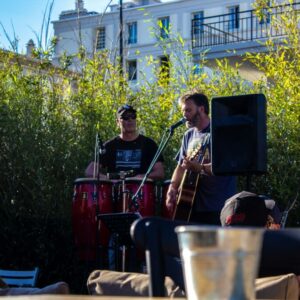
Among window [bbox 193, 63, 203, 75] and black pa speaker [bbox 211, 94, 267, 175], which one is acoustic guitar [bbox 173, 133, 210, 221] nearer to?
black pa speaker [bbox 211, 94, 267, 175]

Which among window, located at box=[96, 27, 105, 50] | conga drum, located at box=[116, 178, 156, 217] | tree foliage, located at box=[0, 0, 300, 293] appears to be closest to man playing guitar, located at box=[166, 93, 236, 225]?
conga drum, located at box=[116, 178, 156, 217]

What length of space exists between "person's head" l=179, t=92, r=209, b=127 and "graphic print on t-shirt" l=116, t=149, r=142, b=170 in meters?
0.82

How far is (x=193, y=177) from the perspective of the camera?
253 inches

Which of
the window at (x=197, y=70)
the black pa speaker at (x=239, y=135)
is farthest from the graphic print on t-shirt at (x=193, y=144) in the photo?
the window at (x=197, y=70)

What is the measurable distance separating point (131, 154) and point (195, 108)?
950 mm

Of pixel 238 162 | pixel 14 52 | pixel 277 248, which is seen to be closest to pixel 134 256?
pixel 238 162

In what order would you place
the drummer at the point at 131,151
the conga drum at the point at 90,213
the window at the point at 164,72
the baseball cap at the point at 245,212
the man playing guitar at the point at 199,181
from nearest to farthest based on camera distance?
the baseball cap at the point at 245,212, the man playing guitar at the point at 199,181, the drummer at the point at 131,151, the conga drum at the point at 90,213, the window at the point at 164,72

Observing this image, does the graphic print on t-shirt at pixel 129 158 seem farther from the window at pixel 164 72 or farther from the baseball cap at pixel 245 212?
the baseball cap at pixel 245 212

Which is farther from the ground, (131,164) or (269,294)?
(131,164)

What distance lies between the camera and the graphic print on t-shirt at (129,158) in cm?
716

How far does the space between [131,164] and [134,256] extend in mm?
794

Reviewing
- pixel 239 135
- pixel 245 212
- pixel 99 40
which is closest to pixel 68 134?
pixel 239 135

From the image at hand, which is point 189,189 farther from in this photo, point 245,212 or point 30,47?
point 30,47

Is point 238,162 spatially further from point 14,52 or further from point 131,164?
point 14,52
